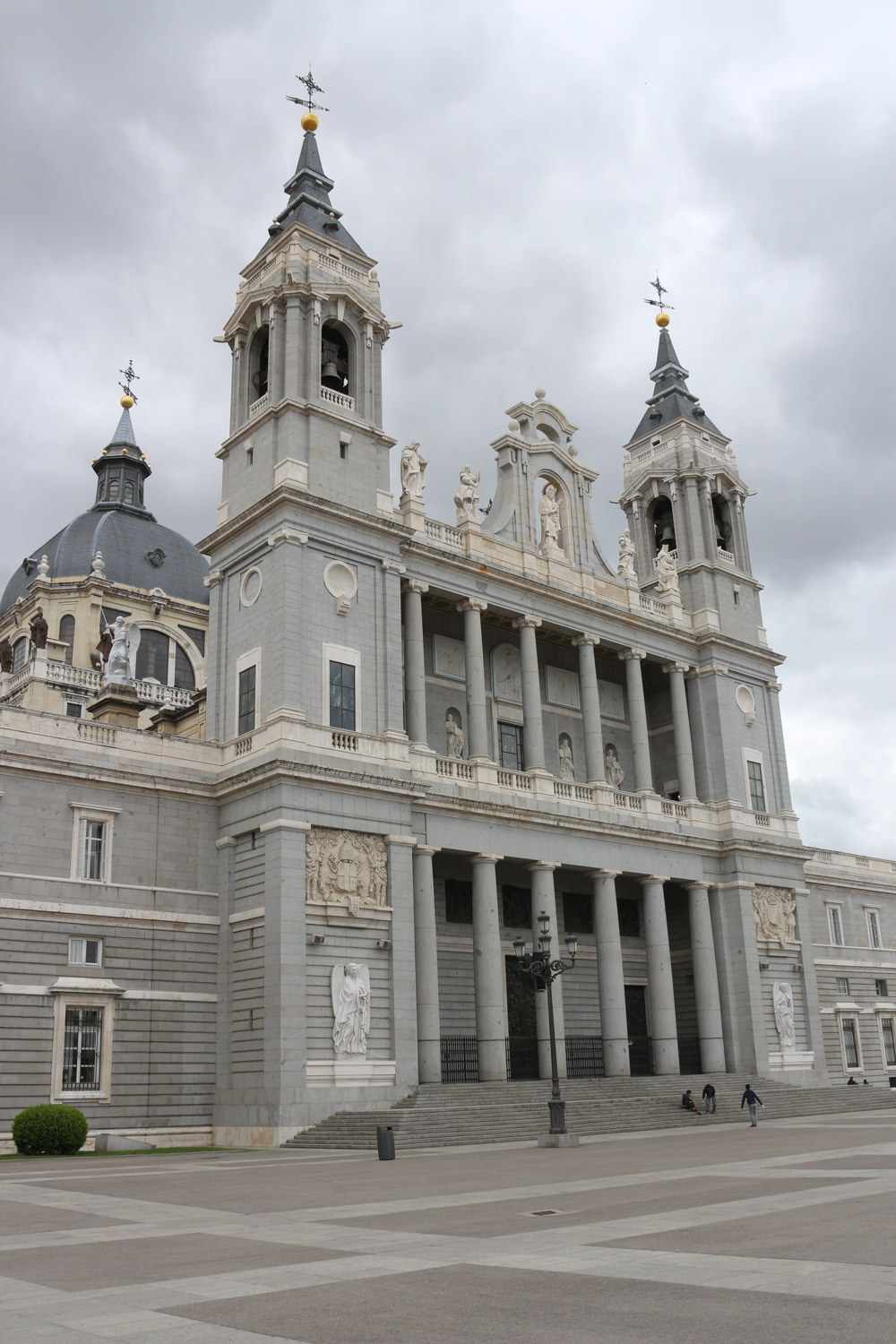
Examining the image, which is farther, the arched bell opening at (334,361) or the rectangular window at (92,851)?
the arched bell opening at (334,361)

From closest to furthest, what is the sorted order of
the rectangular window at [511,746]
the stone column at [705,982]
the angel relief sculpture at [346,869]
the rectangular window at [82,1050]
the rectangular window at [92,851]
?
the rectangular window at [82,1050]
the rectangular window at [92,851]
the angel relief sculpture at [346,869]
the stone column at [705,982]
the rectangular window at [511,746]

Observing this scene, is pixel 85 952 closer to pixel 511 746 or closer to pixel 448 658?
pixel 448 658

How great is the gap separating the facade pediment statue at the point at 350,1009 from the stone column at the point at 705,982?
16850mm

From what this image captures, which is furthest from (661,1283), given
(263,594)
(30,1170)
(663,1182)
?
(263,594)

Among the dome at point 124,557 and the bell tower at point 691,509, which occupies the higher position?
the dome at point 124,557

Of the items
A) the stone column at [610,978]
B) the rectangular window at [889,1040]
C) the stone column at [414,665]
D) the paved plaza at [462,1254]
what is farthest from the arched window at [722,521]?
the paved plaza at [462,1254]

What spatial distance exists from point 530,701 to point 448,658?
3.81m

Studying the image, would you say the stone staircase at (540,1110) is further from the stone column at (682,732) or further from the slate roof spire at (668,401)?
the slate roof spire at (668,401)

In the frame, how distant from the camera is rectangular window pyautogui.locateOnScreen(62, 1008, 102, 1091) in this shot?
106 ft

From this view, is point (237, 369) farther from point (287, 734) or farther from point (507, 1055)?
point (507, 1055)

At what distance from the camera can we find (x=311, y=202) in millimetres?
43188

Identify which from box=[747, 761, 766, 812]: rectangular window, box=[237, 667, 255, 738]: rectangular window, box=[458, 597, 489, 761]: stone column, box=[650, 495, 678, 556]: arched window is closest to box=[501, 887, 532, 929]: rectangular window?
box=[458, 597, 489, 761]: stone column

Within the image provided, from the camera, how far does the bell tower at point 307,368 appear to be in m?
38.8

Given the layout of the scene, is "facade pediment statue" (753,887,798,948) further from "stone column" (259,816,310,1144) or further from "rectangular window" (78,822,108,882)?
"rectangular window" (78,822,108,882)
